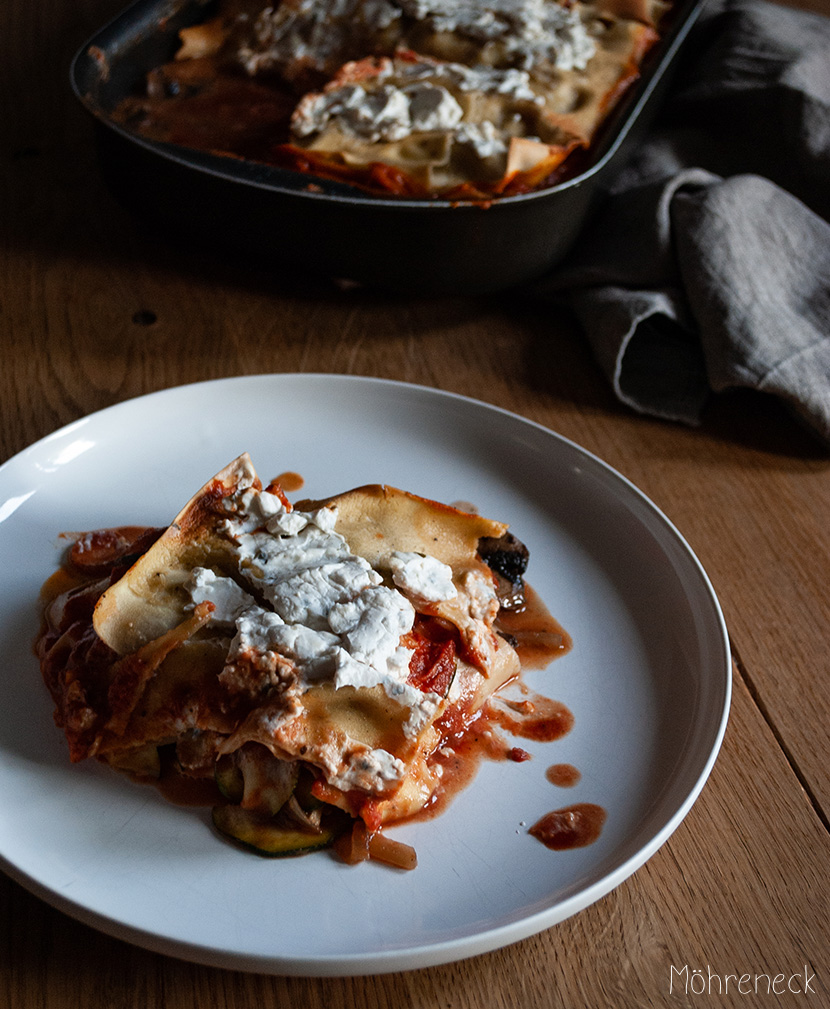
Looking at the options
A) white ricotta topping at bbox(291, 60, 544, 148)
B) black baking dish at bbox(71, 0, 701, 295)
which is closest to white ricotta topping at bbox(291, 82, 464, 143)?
white ricotta topping at bbox(291, 60, 544, 148)

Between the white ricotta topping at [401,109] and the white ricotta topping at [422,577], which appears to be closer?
the white ricotta topping at [422,577]

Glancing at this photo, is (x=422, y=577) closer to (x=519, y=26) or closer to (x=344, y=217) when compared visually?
(x=344, y=217)

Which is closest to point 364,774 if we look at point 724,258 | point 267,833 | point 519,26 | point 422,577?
point 267,833

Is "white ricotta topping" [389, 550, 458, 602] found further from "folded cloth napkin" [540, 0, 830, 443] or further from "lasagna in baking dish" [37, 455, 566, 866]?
"folded cloth napkin" [540, 0, 830, 443]

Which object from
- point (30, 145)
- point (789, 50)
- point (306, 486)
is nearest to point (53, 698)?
point (306, 486)

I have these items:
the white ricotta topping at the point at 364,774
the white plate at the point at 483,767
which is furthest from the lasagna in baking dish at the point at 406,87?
the white ricotta topping at the point at 364,774

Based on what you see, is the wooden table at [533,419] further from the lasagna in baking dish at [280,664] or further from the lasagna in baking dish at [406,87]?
the lasagna in baking dish at [406,87]
